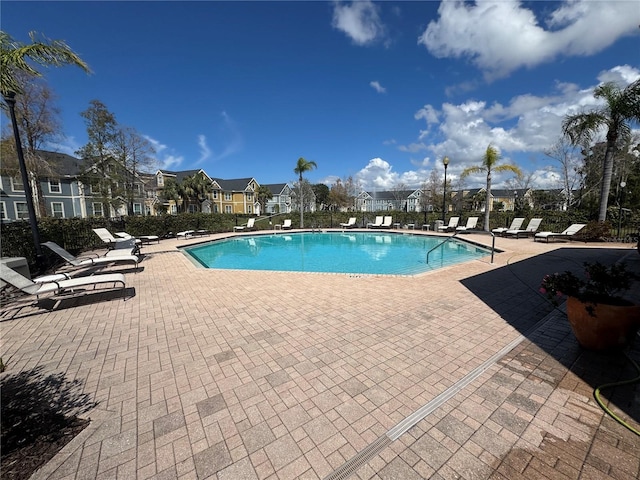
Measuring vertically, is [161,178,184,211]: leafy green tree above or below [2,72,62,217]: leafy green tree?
below

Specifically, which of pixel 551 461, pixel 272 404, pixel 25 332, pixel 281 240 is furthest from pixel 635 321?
pixel 281 240

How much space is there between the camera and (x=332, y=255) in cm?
1345

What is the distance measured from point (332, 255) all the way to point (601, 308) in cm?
1082

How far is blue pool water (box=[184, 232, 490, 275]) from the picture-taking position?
1034cm

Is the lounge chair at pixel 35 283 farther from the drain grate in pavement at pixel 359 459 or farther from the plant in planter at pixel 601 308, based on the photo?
the plant in planter at pixel 601 308

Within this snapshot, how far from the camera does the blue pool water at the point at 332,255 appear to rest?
1034cm

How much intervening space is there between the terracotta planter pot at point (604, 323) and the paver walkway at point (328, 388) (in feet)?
0.62

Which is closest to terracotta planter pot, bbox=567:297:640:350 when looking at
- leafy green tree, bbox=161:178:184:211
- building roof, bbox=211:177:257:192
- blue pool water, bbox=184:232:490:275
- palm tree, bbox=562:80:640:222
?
blue pool water, bbox=184:232:490:275

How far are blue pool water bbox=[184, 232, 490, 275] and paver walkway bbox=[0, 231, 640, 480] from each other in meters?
4.72

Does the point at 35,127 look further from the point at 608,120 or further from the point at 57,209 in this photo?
the point at 608,120

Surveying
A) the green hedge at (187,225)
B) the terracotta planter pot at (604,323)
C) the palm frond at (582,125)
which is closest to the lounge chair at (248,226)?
the green hedge at (187,225)

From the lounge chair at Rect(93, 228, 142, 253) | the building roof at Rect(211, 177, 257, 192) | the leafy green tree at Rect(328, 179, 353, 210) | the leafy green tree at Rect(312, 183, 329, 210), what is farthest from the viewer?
the leafy green tree at Rect(312, 183, 329, 210)

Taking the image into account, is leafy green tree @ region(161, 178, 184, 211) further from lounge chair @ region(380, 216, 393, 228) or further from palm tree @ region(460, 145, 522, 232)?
palm tree @ region(460, 145, 522, 232)

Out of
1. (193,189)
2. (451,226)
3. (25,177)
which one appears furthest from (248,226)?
(25,177)
